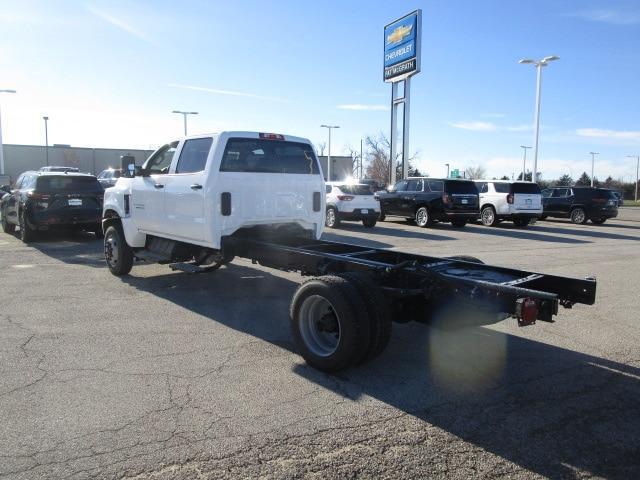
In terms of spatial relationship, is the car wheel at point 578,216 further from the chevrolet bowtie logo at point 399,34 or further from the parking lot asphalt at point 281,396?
the parking lot asphalt at point 281,396

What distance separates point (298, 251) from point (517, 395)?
2.63 meters

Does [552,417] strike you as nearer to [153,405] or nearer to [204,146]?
[153,405]

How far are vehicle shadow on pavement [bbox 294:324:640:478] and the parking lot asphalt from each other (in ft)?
0.05

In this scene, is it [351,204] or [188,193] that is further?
[351,204]

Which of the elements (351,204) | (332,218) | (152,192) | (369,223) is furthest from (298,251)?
(369,223)

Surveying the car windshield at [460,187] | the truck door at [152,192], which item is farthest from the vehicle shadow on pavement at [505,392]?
the car windshield at [460,187]

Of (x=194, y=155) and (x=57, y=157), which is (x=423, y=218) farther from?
(x=57, y=157)

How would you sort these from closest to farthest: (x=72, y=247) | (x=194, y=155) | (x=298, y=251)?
1. (x=298, y=251)
2. (x=194, y=155)
3. (x=72, y=247)

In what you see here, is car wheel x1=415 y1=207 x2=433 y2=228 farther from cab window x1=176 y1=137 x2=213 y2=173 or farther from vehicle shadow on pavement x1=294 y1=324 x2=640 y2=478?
vehicle shadow on pavement x1=294 y1=324 x2=640 y2=478

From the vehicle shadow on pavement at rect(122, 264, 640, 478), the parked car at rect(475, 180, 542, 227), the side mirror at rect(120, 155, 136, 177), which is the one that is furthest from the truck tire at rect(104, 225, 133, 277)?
the parked car at rect(475, 180, 542, 227)

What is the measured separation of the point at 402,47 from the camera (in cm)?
2912

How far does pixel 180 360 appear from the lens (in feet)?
16.1

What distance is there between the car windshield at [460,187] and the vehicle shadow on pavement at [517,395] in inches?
564

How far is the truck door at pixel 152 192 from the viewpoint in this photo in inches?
299
